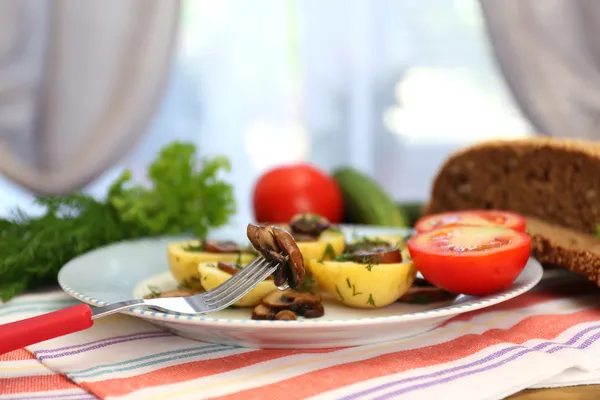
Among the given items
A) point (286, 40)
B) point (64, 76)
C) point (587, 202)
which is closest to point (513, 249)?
point (587, 202)

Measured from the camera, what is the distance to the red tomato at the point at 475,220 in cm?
148

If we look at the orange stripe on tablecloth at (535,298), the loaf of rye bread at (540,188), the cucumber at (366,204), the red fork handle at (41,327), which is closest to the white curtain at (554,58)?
→ the cucumber at (366,204)

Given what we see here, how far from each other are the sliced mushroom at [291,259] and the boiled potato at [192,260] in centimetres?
21

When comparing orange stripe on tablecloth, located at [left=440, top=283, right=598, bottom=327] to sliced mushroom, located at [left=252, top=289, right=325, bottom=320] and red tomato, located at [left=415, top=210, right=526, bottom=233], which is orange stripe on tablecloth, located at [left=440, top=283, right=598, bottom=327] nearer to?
red tomato, located at [left=415, top=210, right=526, bottom=233]

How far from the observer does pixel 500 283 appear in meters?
1.27

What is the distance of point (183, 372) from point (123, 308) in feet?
0.46

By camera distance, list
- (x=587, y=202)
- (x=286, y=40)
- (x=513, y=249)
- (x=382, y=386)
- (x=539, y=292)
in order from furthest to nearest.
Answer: (x=286, y=40), (x=587, y=202), (x=539, y=292), (x=513, y=249), (x=382, y=386)

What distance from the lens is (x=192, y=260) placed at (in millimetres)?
1418

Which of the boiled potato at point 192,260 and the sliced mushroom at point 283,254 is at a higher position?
the sliced mushroom at point 283,254

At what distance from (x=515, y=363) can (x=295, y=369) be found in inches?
14.2

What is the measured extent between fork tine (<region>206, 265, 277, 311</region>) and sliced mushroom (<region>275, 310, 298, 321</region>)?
7cm

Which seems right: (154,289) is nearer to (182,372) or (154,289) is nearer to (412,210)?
(182,372)

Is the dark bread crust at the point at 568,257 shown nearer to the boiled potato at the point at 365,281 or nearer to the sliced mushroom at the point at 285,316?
the boiled potato at the point at 365,281

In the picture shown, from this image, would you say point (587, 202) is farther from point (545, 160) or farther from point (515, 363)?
point (515, 363)
